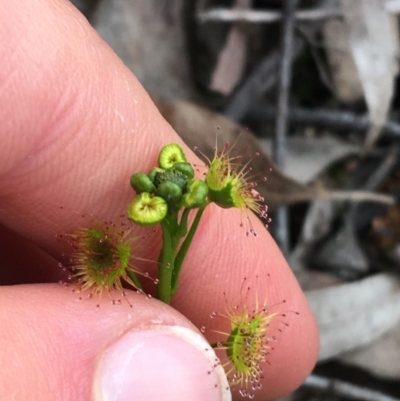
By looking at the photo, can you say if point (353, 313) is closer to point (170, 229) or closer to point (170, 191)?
point (170, 229)

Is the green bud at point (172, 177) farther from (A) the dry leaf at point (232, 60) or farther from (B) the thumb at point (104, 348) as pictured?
(A) the dry leaf at point (232, 60)


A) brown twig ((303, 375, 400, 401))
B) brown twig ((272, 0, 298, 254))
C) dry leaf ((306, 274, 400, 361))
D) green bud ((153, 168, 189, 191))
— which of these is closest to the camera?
green bud ((153, 168, 189, 191))

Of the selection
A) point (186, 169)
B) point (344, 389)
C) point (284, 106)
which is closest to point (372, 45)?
point (284, 106)

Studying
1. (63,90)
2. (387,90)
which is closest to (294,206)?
(387,90)

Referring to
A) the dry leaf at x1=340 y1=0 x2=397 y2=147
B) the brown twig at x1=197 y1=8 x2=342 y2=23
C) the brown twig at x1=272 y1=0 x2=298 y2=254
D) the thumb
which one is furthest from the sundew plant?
the brown twig at x1=197 y1=8 x2=342 y2=23

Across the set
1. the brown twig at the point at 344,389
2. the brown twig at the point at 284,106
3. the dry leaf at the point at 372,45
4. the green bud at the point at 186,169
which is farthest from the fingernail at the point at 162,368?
the dry leaf at the point at 372,45

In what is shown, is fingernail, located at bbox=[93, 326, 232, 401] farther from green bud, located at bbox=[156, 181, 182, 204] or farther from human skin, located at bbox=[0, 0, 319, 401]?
green bud, located at bbox=[156, 181, 182, 204]
